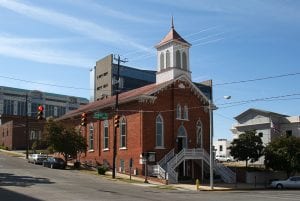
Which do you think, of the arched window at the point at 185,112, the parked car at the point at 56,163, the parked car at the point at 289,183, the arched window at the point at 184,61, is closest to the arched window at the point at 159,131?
the arched window at the point at 185,112

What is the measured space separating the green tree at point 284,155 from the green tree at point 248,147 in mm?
1741

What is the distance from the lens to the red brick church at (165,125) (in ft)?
175

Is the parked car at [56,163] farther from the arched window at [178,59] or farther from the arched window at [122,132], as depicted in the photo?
the arched window at [178,59]

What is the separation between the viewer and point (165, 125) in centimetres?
5569

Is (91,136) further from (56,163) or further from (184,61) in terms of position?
(184,61)

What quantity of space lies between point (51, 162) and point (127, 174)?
31.9 ft

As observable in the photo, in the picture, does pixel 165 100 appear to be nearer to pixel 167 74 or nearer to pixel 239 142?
pixel 167 74

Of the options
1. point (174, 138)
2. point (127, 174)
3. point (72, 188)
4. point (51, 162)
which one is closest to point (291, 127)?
point (174, 138)

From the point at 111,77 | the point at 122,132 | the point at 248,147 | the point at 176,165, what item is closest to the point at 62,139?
the point at 122,132

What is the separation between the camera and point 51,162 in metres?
57.6

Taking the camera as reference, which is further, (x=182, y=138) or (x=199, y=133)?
(x=199, y=133)

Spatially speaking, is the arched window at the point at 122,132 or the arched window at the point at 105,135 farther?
the arched window at the point at 105,135

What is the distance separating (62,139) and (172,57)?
1660 centimetres

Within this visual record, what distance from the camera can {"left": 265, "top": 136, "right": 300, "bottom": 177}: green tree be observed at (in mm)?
53250
